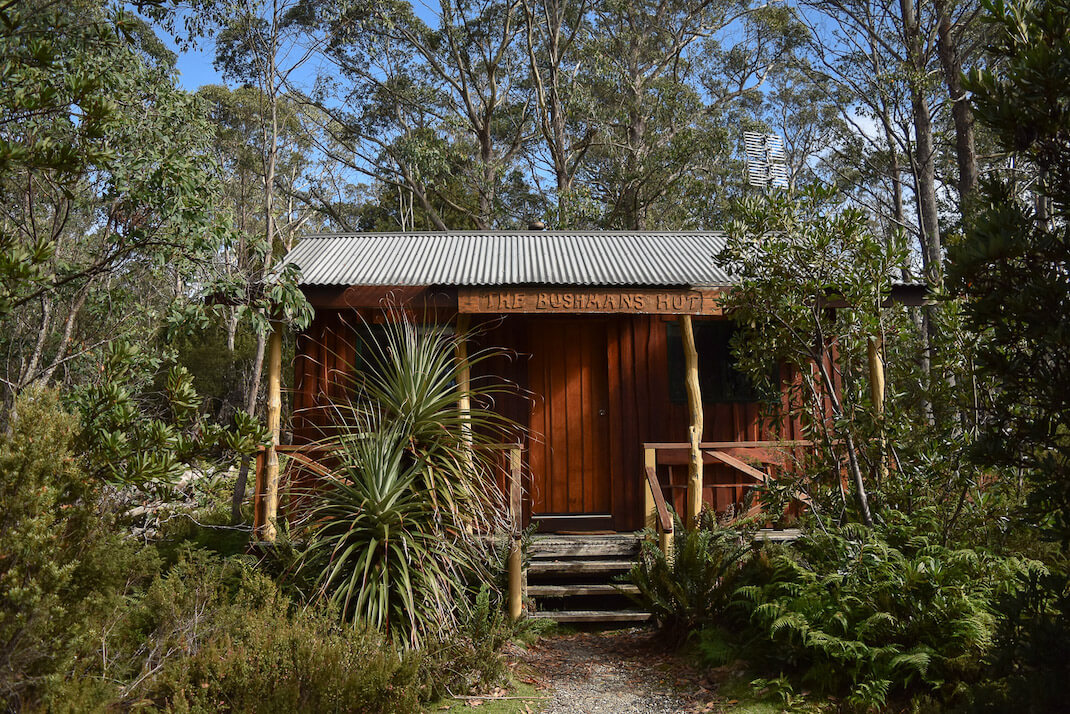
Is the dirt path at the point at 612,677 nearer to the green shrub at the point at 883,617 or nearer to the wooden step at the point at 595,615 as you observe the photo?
the wooden step at the point at 595,615

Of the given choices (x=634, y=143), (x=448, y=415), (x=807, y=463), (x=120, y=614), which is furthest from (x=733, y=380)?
(x=634, y=143)

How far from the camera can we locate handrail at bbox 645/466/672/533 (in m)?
7.41

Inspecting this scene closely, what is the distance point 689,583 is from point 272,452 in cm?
417

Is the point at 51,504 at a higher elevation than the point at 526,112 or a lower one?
lower

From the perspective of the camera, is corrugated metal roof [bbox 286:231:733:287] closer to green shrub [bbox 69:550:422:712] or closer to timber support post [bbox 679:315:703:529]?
timber support post [bbox 679:315:703:529]

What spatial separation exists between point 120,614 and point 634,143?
21.6 meters

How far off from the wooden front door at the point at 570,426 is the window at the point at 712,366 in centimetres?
87

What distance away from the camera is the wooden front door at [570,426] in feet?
30.9

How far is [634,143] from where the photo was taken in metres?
23.9

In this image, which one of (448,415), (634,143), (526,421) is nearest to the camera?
(448,415)

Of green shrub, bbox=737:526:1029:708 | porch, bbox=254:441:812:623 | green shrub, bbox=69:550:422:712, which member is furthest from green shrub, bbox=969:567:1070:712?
porch, bbox=254:441:812:623

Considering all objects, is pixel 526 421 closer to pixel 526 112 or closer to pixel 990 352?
pixel 990 352

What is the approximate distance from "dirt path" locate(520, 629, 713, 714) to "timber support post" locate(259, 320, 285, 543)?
288 cm

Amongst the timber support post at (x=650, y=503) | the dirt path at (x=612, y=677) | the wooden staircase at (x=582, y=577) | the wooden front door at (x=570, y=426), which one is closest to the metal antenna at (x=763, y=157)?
the wooden front door at (x=570, y=426)
